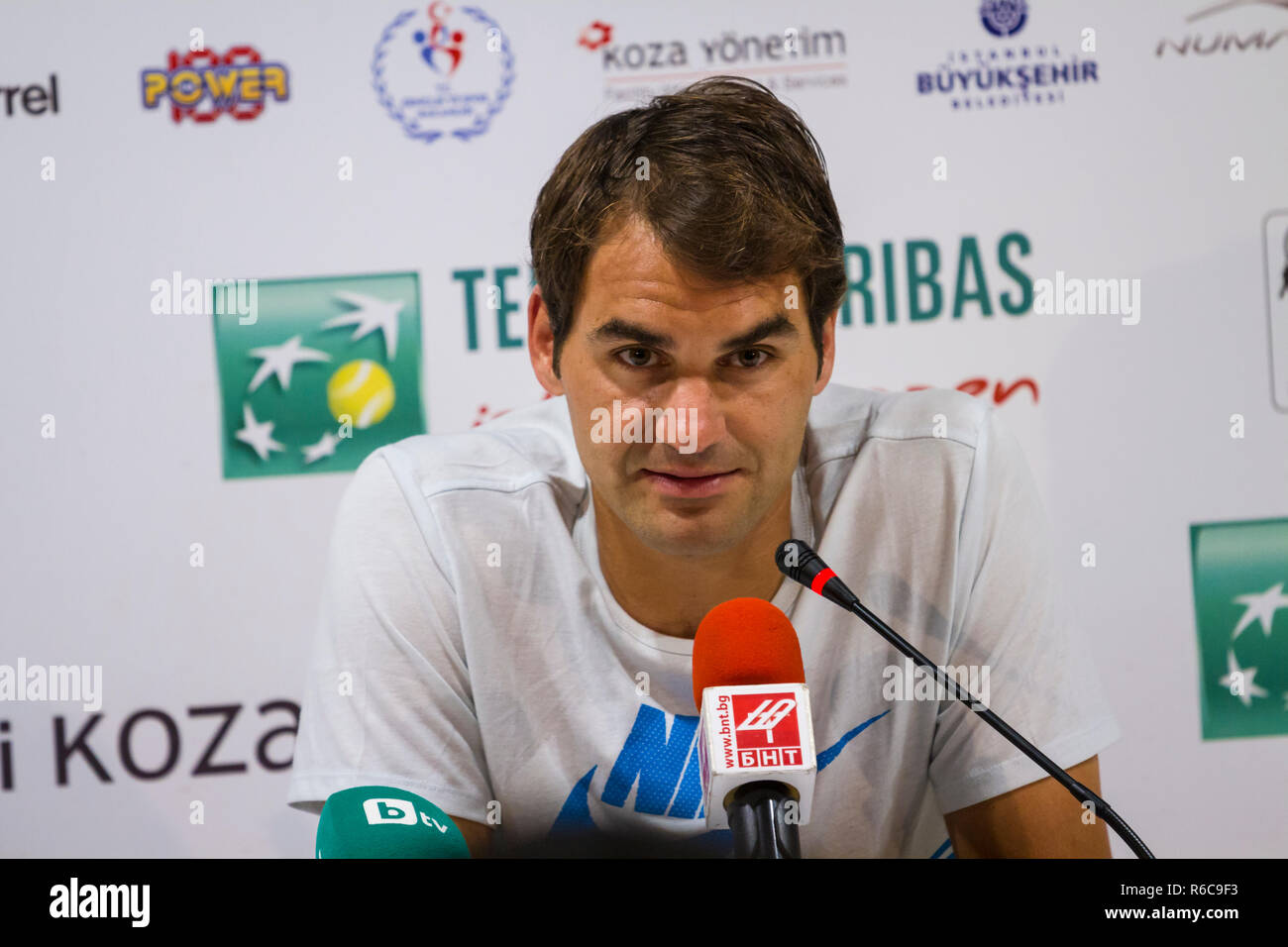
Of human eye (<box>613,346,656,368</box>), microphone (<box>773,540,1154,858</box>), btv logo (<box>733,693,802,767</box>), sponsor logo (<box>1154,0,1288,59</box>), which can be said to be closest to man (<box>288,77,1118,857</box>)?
human eye (<box>613,346,656,368</box>)

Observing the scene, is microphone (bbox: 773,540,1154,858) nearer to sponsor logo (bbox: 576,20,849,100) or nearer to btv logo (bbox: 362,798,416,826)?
btv logo (bbox: 362,798,416,826)

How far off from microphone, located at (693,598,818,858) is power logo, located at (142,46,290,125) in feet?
4.54

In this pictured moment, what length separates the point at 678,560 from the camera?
71.1 inches

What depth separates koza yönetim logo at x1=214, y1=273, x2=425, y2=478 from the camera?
207 cm

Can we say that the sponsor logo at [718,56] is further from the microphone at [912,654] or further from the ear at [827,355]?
the microphone at [912,654]

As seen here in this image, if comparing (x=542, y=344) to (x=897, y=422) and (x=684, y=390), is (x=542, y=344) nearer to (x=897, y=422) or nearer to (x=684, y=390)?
(x=684, y=390)

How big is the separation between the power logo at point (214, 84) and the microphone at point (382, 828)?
130cm

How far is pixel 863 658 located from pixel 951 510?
27 cm

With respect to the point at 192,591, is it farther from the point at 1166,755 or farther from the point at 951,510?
the point at 1166,755

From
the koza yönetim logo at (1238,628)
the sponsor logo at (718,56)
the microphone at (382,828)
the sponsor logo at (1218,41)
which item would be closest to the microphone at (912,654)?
the microphone at (382,828)

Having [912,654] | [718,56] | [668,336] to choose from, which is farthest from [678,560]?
[718,56]
